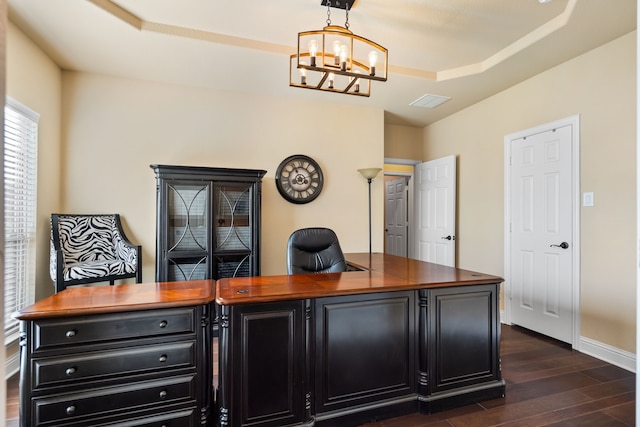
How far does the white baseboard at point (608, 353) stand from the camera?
2561mm

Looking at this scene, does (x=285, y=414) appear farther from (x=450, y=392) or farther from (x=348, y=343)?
(x=450, y=392)

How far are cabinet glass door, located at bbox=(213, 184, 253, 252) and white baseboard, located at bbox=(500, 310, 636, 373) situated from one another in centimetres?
327

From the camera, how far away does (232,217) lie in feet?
11.4

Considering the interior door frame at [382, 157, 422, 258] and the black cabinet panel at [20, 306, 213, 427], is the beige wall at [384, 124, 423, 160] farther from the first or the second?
the black cabinet panel at [20, 306, 213, 427]

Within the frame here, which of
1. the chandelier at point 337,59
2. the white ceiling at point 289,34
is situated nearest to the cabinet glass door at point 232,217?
the white ceiling at point 289,34

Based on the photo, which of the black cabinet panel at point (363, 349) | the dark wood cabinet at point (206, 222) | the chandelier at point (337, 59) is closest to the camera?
the black cabinet panel at point (363, 349)

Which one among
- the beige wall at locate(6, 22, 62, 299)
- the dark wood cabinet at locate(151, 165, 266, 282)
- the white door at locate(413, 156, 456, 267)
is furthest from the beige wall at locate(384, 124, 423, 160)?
the beige wall at locate(6, 22, 62, 299)

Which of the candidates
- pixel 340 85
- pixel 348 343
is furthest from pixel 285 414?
pixel 340 85

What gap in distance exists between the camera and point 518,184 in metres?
3.58

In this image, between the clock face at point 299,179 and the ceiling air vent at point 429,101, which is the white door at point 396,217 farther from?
the clock face at point 299,179

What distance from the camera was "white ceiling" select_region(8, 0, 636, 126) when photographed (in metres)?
2.40

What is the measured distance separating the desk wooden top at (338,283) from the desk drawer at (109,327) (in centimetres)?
23

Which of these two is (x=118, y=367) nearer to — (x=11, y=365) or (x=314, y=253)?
(x=314, y=253)

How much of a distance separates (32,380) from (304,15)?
2.78 meters
